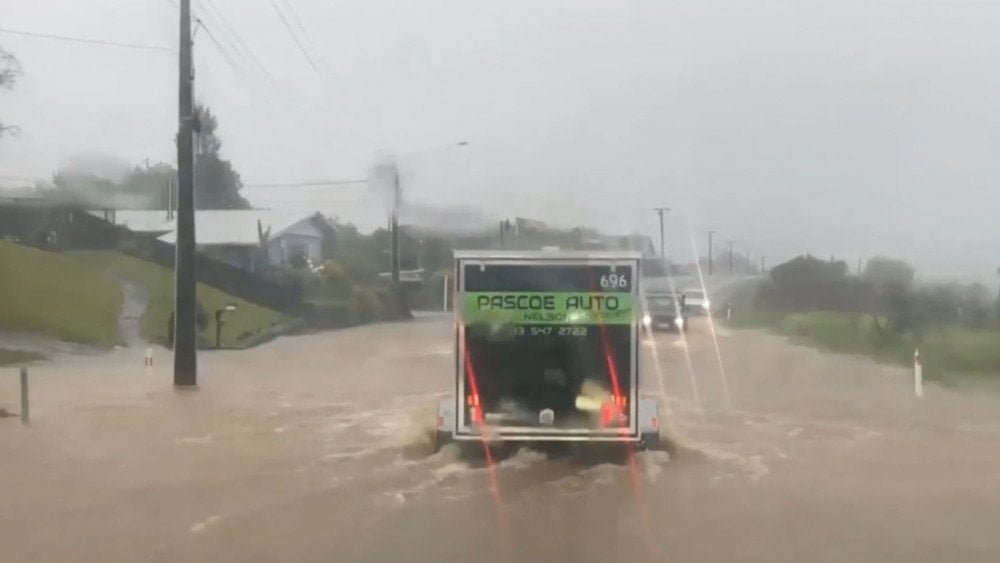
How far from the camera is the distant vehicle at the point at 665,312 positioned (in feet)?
121

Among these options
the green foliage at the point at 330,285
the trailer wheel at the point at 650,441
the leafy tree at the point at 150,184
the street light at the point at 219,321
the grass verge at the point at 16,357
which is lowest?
the trailer wheel at the point at 650,441

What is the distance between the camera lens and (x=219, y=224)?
40938 millimetres

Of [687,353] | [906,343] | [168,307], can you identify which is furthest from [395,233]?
[906,343]

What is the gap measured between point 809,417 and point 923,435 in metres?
2.46

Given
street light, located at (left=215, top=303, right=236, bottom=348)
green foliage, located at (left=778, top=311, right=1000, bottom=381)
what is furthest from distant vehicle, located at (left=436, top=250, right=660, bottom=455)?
street light, located at (left=215, top=303, right=236, bottom=348)

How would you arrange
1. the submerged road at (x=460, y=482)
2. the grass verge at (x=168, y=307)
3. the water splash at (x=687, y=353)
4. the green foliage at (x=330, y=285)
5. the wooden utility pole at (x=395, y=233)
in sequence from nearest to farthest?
the submerged road at (x=460, y=482) < the water splash at (x=687, y=353) < the wooden utility pole at (x=395, y=233) < the grass verge at (x=168, y=307) < the green foliage at (x=330, y=285)

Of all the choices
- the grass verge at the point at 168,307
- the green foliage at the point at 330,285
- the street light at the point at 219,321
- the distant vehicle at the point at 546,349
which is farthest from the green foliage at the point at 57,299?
the distant vehicle at the point at 546,349

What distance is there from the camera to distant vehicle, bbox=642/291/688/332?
37.0m

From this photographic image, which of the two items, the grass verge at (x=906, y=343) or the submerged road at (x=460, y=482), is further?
the grass verge at (x=906, y=343)

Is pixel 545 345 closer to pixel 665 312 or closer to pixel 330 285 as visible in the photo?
pixel 330 285

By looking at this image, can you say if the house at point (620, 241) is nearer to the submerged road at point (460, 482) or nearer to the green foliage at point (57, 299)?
the submerged road at point (460, 482)

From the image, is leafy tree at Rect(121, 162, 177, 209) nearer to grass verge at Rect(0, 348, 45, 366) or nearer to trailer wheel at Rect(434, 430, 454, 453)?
grass verge at Rect(0, 348, 45, 366)

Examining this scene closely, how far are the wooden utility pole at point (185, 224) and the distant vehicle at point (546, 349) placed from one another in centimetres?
1077

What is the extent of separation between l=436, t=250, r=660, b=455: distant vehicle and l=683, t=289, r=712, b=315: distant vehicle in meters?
24.8
